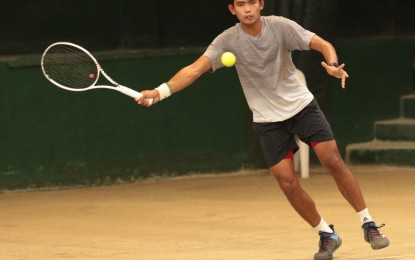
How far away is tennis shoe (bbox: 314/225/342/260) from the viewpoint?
704 centimetres

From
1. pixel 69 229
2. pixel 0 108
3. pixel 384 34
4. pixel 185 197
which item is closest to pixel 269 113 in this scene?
pixel 69 229

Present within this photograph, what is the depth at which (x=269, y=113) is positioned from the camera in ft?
23.4

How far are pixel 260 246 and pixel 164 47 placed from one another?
4.70 metres

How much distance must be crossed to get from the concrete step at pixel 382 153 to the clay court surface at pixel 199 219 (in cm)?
12

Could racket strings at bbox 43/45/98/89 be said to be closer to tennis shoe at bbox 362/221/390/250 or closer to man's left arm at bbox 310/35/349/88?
man's left arm at bbox 310/35/349/88

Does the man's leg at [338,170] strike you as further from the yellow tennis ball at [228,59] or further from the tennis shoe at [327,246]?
the yellow tennis ball at [228,59]

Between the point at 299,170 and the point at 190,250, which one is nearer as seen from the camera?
the point at 190,250

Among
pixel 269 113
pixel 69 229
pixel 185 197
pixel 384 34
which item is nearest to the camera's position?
pixel 269 113

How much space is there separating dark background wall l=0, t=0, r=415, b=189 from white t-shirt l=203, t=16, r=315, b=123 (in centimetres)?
435

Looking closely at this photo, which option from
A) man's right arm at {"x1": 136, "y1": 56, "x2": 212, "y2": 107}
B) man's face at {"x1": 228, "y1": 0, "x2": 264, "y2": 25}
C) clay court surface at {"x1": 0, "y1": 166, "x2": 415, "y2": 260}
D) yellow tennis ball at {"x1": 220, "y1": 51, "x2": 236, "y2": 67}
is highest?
man's face at {"x1": 228, "y1": 0, "x2": 264, "y2": 25}

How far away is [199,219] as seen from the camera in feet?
30.9

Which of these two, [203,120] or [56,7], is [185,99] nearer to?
[203,120]

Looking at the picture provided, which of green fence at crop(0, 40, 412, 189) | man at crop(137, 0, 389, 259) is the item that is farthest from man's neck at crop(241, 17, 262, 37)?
green fence at crop(0, 40, 412, 189)

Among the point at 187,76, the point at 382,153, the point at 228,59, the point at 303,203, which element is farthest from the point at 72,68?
the point at 382,153
